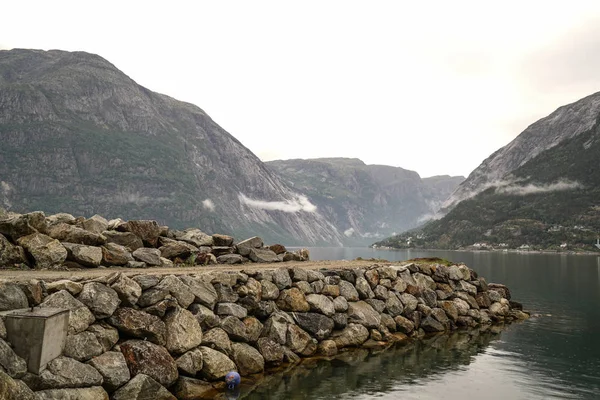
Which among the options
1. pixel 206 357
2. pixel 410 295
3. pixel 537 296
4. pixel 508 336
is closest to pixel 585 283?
pixel 537 296

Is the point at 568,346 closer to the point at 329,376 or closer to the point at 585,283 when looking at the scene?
the point at 329,376

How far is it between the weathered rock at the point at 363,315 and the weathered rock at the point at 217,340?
1110cm

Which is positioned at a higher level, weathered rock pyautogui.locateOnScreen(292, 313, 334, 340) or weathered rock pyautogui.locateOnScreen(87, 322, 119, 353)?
weathered rock pyautogui.locateOnScreen(87, 322, 119, 353)

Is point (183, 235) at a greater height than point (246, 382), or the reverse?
point (183, 235)

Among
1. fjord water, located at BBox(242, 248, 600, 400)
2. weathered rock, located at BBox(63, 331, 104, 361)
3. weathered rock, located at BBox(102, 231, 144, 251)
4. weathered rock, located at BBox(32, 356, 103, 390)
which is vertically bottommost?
fjord water, located at BBox(242, 248, 600, 400)

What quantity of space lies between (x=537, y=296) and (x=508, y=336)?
3276 centimetres

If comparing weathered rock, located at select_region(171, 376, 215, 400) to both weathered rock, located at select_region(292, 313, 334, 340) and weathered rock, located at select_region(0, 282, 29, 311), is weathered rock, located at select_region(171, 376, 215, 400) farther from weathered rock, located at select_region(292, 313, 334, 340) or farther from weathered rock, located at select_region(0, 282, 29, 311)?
weathered rock, located at select_region(292, 313, 334, 340)

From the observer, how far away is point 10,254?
24.6 meters

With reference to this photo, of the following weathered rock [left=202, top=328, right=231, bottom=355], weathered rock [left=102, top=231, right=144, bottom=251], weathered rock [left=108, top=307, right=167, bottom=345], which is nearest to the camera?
weathered rock [left=108, top=307, right=167, bottom=345]

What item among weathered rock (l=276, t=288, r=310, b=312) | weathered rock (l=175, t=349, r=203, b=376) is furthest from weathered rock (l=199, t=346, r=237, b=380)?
weathered rock (l=276, t=288, r=310, b=312)

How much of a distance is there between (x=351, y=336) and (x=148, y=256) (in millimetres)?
14253

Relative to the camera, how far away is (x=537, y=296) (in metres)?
66.1

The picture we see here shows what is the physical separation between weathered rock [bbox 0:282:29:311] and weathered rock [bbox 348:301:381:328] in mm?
20623

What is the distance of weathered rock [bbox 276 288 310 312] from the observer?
2877 cm
